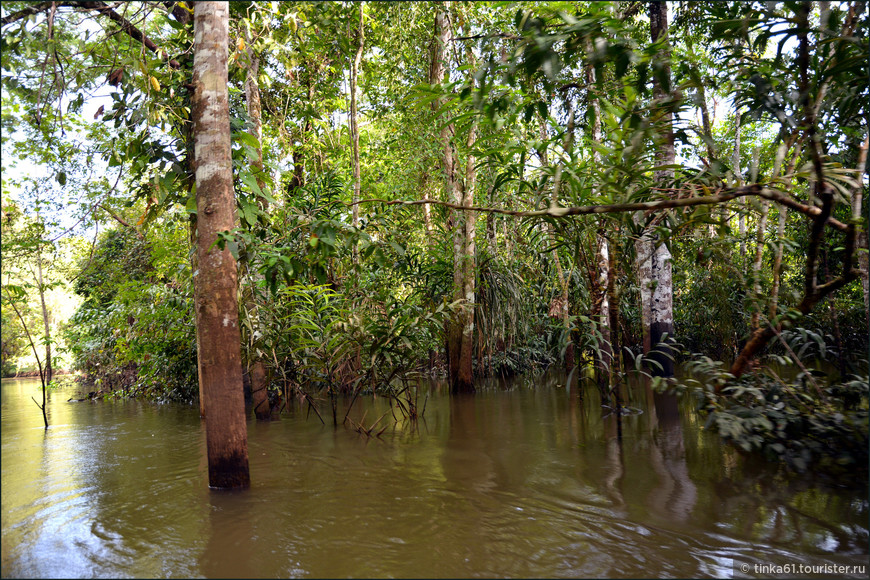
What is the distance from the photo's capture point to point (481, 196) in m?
11.4

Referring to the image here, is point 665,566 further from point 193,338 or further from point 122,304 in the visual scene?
point 122,304

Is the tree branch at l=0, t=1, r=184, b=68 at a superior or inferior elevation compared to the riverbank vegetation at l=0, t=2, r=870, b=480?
superior

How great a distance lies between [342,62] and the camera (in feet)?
28.1

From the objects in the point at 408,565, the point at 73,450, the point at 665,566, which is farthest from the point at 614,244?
the point at 73,450

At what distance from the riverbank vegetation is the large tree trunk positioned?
5cm

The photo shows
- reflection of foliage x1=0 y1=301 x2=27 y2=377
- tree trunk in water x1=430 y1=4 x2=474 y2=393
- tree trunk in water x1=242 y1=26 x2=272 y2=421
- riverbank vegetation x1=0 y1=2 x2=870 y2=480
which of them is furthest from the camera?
tree trunk in water x1=430 y1=4 x2=474 y2=393

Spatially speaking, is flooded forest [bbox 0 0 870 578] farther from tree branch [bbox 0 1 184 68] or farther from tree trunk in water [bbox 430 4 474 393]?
Answer: tree trunk in water [bbox 430 4 474 393]
